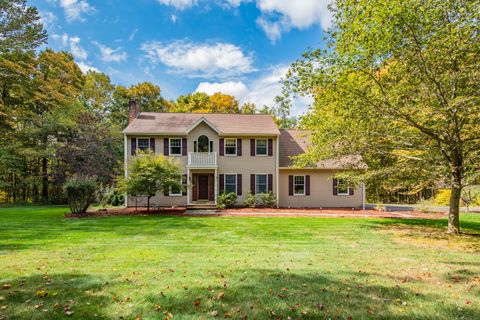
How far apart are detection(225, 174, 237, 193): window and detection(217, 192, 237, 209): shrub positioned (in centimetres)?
55

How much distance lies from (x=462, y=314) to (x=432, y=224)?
8.95 metres

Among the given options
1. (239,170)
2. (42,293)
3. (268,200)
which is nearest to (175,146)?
(239,170)

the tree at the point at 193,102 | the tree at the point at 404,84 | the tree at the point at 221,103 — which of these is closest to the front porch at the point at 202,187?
the tree at the point at 404,84

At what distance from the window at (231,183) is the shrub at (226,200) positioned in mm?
553

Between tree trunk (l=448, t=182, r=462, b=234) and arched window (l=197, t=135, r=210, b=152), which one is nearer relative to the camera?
tree trunk (l=448, t=182, r=462, b=234)

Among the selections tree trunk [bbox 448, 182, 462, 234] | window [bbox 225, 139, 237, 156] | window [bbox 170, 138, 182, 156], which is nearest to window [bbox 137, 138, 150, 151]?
window [bbox 170, 138, 182, 156]

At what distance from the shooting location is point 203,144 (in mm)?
17781

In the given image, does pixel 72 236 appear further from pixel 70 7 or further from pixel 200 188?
pixel 70 7

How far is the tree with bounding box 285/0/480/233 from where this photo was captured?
6992 mm

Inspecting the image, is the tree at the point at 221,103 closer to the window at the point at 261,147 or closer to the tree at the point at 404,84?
the window at the point at 261,147

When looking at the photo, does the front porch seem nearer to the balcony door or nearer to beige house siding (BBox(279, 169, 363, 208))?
the balcony door

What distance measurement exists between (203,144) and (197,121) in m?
1.63

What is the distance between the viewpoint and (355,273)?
491 centimetres

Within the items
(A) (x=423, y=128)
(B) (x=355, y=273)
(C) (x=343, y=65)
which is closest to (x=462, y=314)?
(B) (x=355, y=273)
